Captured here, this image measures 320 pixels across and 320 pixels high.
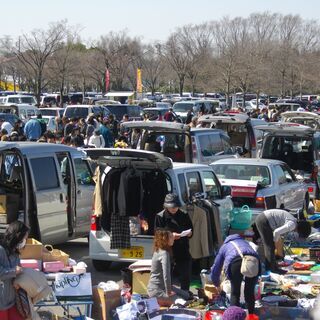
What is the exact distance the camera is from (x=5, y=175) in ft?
40.8

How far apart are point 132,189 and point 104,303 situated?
2665 millimetres

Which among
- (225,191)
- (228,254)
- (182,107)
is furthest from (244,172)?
(182,107)

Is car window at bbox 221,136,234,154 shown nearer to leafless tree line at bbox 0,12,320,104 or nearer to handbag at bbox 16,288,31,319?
handbag at bbox 16,288,31,319

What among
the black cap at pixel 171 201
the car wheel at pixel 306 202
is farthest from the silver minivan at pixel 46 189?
the car wheel at pixel 306 202

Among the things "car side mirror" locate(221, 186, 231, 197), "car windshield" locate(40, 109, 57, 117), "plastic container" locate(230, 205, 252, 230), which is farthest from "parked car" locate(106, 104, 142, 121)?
"plastic container" locate(230, 205, 252, 230)

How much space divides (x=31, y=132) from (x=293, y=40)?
53251 millimetres

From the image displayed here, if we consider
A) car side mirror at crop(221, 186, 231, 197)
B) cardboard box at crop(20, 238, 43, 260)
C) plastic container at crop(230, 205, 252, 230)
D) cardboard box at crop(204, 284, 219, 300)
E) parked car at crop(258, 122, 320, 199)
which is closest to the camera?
cardboard box at crop(20, 238, 43, 260)

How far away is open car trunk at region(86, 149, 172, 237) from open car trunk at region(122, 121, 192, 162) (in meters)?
4.42

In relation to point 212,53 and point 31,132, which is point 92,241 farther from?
point 212,53

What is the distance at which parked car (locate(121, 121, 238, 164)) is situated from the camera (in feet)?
54.6

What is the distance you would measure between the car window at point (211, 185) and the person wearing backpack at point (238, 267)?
3.32 metres

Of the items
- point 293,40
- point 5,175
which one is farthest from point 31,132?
point 293,40

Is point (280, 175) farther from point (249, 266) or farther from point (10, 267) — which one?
point (10, 267)

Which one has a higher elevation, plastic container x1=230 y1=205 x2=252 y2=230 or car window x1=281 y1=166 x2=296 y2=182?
car window x1=281 y1=166 x2=296 y2=182
